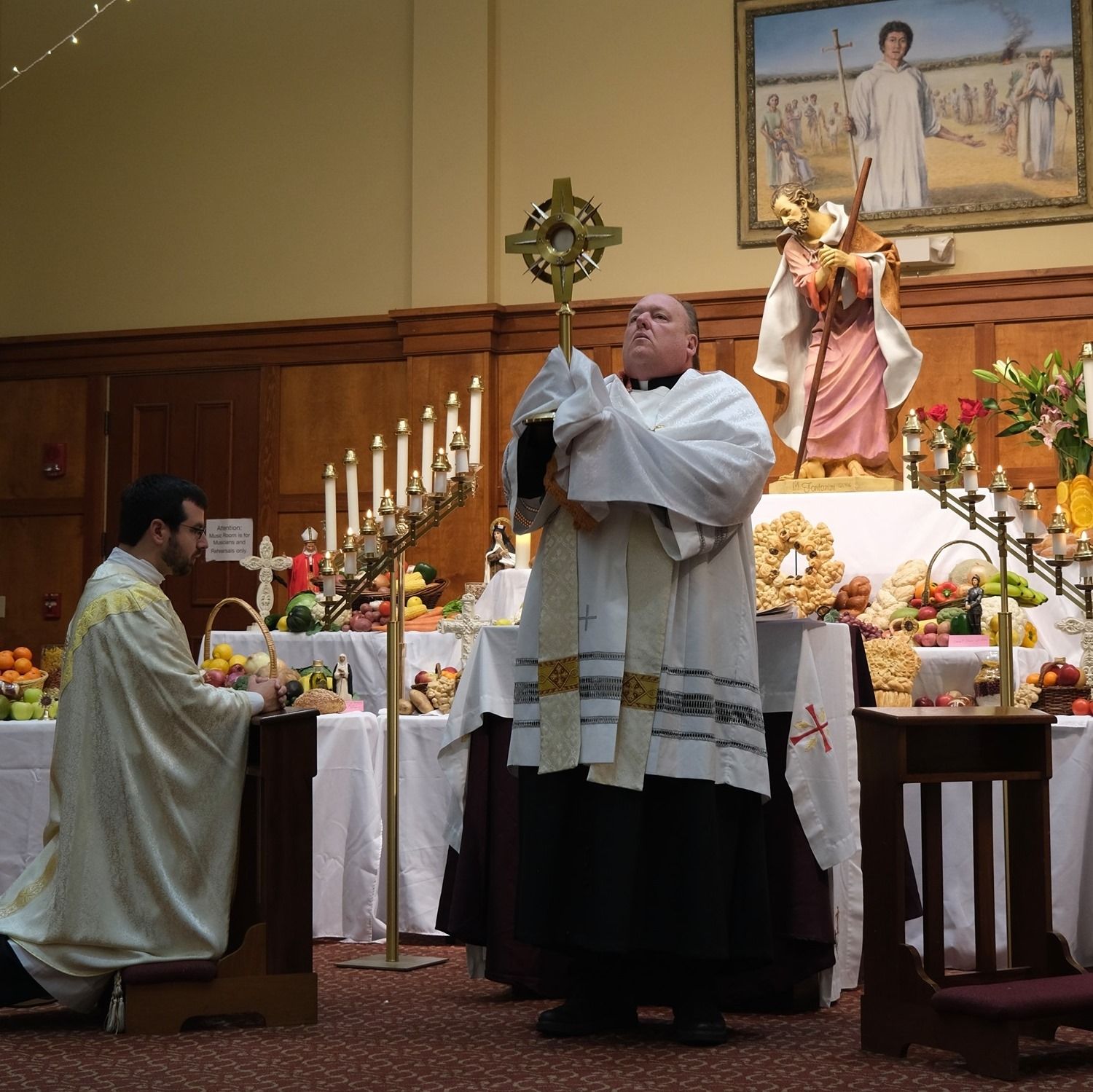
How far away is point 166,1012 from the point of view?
4.21 meters

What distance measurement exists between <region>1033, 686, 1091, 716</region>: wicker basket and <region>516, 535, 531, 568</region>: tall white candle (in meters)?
2.55

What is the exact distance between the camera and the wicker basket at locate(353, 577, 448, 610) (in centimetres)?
734

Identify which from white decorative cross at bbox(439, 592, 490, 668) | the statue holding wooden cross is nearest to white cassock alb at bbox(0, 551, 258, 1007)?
white decorative cross at bbox(439, 592, 490, 668)

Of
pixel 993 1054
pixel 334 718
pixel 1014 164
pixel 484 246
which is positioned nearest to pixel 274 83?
pixel 484 246

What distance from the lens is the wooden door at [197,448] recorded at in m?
11.4

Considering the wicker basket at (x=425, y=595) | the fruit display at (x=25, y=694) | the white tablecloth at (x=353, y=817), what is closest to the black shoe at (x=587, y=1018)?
the white tablecloth at (x=353, y=817)

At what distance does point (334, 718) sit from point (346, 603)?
2.01 ft

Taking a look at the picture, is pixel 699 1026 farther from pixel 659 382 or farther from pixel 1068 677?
pixel 1068 677

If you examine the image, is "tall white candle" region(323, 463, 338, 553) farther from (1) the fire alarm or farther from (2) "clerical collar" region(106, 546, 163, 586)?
(1) the fire alarm

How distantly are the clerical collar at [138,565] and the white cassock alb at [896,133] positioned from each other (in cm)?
686

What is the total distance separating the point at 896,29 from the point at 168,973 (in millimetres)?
8296

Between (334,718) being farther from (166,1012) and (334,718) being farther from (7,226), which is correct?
(7,226)

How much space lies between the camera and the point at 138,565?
456 centimetres

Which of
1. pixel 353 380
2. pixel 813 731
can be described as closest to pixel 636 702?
pixel 813 731
